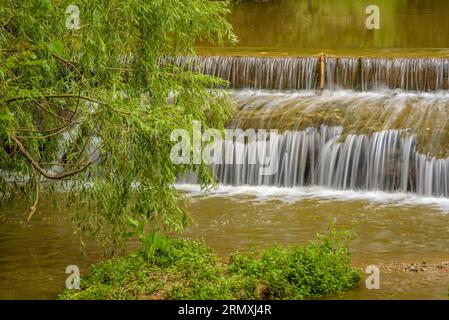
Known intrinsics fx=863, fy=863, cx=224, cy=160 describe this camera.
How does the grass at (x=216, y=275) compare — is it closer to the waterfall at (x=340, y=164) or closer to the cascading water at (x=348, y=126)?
the waterfall at (x=340, y=164)

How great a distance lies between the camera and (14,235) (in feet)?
39.8

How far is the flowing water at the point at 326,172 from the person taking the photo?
10.9 meters

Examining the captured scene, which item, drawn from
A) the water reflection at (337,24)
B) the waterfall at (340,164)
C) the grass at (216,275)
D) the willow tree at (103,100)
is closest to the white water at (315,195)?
the waterfall at (340,164)

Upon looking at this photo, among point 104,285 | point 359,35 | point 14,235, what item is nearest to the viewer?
point 104,285

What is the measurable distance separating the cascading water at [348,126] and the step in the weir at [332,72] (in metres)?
0.02

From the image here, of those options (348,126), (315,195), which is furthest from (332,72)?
(315,195)

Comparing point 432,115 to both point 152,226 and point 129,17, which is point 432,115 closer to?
point 152,226

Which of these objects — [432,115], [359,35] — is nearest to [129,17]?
[432,115]

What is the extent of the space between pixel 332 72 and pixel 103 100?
10098 mm

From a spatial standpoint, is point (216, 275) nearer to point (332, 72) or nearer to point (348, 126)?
point (348, 126)

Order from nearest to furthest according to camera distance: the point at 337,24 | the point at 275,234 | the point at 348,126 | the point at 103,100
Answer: the point at 103,100 → the point at 275,234 → the point at 348,126 → the point at 337,24

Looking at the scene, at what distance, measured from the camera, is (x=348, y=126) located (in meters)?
15.8

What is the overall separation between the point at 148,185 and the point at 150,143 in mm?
536

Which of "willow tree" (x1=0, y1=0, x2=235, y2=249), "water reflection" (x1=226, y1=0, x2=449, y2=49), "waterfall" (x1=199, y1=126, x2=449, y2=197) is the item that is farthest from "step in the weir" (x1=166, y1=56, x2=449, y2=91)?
"willow tree" (x1=0, y1=0, x2=235, y2=249)
